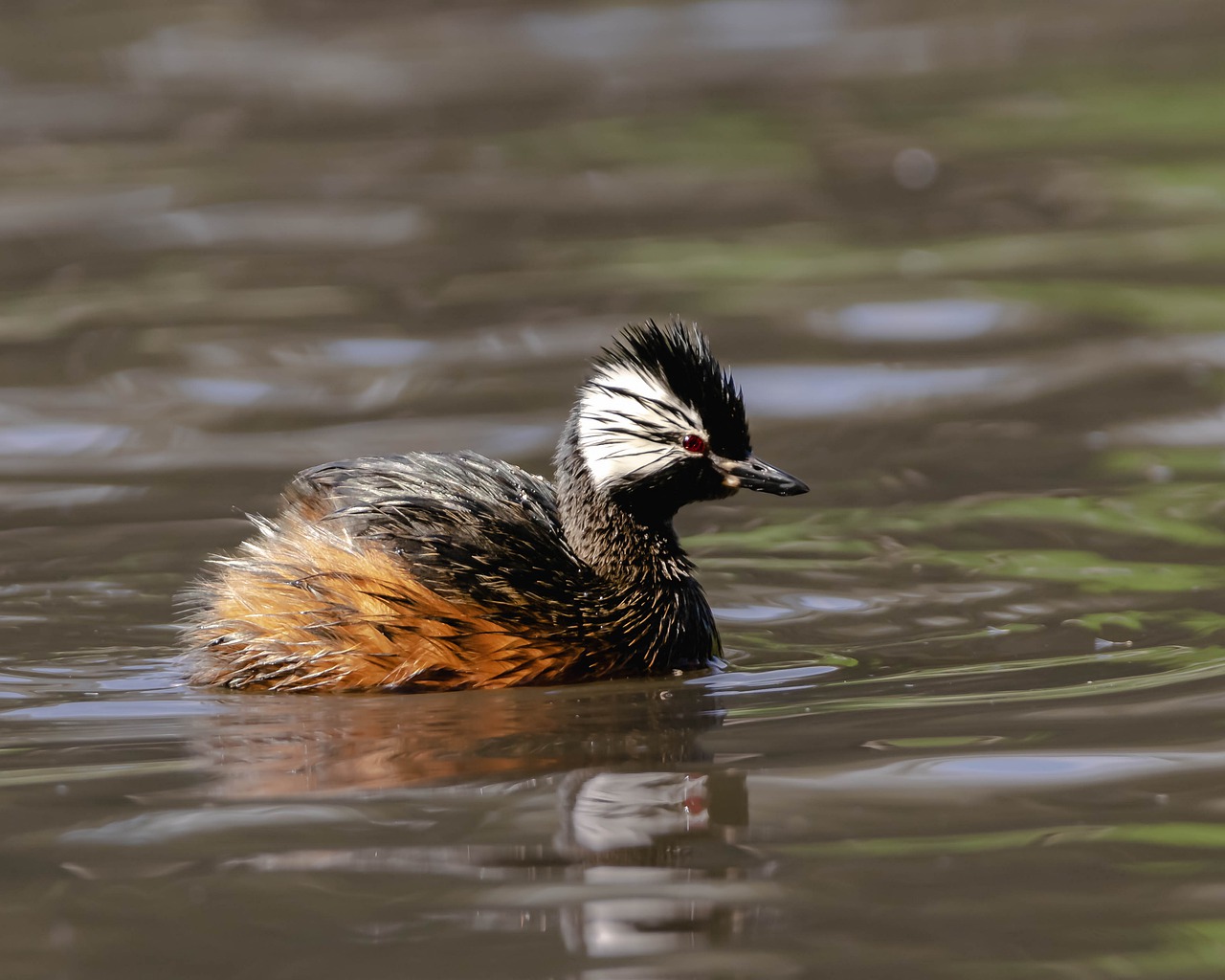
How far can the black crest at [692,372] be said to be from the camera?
23.6ft

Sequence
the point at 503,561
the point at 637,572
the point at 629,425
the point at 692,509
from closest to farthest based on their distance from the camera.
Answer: the point at 503,561, the point at 629,425, the point at 637,572, the point at 692,509

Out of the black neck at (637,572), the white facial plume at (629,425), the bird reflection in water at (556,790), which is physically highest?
the white facial plume at (629,425)

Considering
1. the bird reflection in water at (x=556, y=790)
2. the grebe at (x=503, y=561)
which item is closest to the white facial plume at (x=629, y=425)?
the grebe at (x=503, y=561)

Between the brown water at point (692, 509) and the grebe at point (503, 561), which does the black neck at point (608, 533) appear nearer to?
the grebe at point (503, 561)

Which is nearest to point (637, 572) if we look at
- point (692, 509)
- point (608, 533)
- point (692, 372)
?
point (608, 533)

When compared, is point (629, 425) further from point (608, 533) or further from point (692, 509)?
point (692, 509)

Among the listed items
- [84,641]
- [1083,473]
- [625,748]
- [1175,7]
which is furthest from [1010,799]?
[1175,7]

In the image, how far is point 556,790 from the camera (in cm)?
571

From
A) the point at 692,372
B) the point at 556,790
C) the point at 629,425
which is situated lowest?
the point at 556,790

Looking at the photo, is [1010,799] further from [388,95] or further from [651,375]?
[388,95]

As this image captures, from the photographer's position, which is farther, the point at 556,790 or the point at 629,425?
the point at 629,425

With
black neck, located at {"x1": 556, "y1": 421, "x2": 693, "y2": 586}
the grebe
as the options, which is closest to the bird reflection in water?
the grebe

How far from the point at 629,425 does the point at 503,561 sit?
0.70m

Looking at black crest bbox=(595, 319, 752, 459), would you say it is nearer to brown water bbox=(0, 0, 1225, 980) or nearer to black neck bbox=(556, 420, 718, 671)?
black neck bbox=(556, 420, 718, 671)
